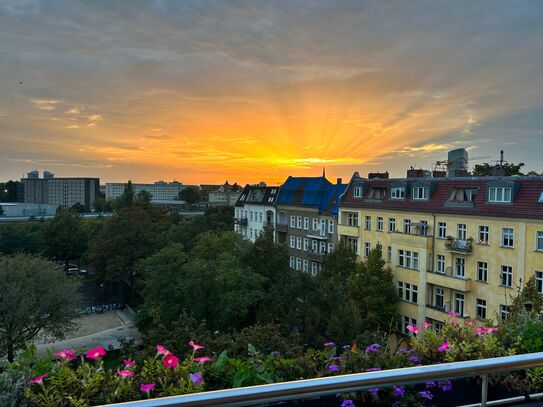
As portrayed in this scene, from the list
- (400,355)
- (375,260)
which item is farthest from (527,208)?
(400,355)

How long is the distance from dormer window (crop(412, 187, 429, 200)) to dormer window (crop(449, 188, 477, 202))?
1.78 m

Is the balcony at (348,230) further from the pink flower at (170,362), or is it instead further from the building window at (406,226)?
the pink flower at (170,362)

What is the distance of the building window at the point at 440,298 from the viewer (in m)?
24.6

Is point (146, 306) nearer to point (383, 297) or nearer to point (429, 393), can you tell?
point (383, 297)

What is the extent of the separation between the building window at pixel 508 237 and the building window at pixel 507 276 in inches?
46.5

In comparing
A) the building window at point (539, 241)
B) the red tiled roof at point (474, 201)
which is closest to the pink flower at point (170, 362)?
the red tiled roof at point (474, 201)

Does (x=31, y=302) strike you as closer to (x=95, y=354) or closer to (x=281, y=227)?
(x=95, y=354)

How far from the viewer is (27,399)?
2.89 metres

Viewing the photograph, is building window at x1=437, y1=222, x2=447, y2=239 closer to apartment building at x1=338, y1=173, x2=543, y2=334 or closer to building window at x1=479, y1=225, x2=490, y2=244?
apartment building at x1=338, y1=173, x2=543, y2=334

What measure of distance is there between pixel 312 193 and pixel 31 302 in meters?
24.2

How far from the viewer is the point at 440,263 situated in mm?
24969

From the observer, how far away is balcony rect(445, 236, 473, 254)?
2293 centimetres

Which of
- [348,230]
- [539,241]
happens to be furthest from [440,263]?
[348,230]

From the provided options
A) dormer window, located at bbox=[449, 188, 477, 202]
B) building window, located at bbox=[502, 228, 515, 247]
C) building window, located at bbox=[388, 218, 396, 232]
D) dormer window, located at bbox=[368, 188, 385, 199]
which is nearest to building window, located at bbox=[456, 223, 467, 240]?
dormer window, located at bbox=[449, 188, 477, 202]
